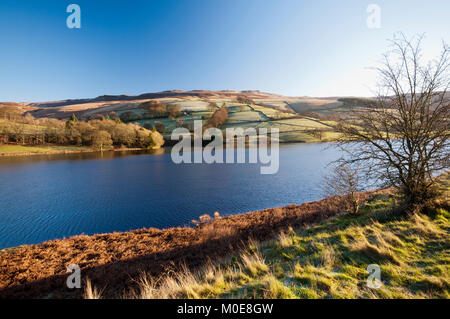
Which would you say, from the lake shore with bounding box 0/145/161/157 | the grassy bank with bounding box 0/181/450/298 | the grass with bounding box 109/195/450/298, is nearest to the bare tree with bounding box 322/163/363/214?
the grassy bank with bounding box 0/181/450/298

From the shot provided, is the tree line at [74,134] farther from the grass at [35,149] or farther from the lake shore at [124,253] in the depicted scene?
the lake shore at [124,253]

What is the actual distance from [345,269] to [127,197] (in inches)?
737

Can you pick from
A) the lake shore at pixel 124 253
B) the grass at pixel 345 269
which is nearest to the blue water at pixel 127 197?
the lake shore at pixel 124 253

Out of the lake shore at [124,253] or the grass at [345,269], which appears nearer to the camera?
the grass at [345,269]

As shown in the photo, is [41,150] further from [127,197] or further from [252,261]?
[252,261]

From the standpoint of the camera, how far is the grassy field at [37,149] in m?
47.8

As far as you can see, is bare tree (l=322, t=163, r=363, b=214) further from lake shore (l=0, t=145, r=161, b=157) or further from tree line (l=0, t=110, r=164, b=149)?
lake shore (l=0, t=145, r=161, b=157)

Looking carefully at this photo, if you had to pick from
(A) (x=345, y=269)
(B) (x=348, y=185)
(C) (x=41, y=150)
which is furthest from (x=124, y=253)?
(C) (x=41, y=150)

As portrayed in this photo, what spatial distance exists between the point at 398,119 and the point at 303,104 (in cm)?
13849

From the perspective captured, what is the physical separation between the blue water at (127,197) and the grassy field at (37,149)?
95.3ft

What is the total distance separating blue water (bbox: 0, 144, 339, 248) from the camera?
42.0ft
